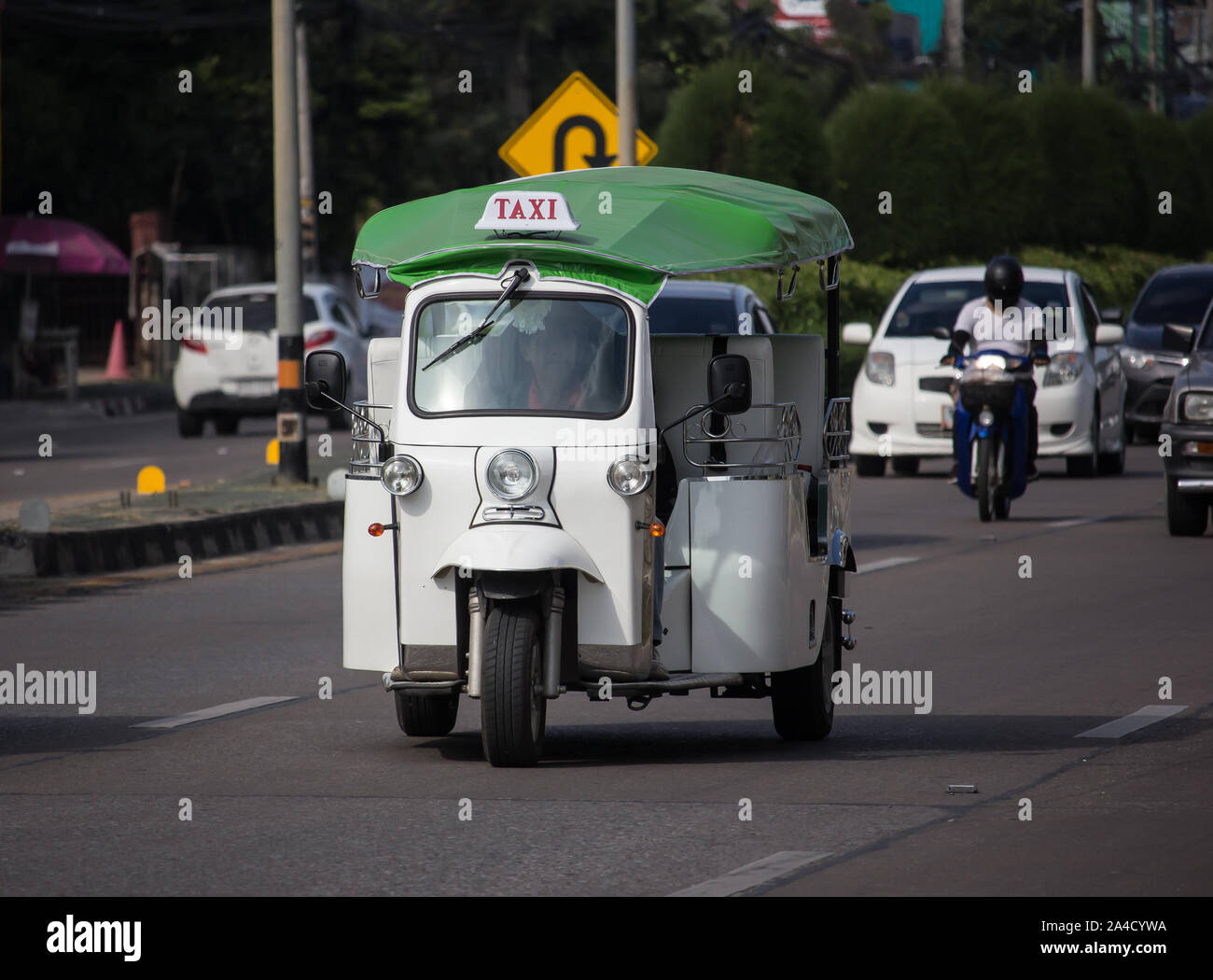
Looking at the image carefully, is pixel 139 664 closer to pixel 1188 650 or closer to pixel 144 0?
pixel 1188 650

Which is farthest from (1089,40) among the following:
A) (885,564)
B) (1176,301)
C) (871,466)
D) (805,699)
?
(805,699)

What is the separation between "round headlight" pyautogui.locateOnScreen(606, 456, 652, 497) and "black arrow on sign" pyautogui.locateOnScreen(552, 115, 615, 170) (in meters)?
13.3

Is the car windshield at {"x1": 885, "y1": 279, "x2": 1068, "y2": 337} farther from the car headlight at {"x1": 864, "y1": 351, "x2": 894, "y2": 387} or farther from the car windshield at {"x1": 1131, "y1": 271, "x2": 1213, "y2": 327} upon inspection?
the car windshield at {"x1": 1131, "y1": 271, "x2": 1213, "y2": 327}

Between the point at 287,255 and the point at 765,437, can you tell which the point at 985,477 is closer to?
the point at 287,255

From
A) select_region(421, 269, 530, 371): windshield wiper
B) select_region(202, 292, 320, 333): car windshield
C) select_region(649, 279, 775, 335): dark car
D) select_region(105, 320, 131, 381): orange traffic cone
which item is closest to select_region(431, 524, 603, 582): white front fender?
select_region(421, 269, 530, 371): windshield wiper

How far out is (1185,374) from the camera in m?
16.7

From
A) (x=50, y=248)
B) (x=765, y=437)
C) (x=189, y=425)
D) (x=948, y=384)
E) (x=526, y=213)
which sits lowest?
(x=189, y=425)

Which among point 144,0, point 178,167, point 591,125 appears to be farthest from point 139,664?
point 178,167

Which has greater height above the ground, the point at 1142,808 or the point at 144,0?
the point at 144,0

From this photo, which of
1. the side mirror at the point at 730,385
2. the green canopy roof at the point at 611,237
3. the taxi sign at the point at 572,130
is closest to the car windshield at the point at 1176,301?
the taxi sign at the point at 572,130

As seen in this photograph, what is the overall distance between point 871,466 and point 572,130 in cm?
419

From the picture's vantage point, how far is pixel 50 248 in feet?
122
